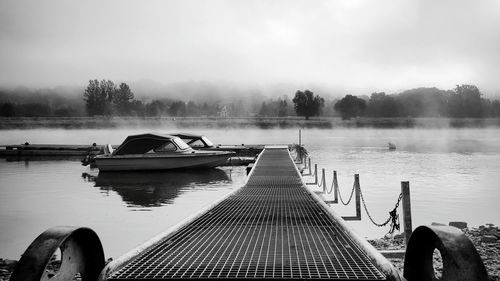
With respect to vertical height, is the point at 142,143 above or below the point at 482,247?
above

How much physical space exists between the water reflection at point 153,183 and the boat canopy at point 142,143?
4.71ft

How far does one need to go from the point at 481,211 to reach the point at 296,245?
44.0 feet

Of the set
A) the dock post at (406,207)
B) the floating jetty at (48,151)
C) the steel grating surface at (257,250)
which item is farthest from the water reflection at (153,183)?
the floating jetty at (48,151)

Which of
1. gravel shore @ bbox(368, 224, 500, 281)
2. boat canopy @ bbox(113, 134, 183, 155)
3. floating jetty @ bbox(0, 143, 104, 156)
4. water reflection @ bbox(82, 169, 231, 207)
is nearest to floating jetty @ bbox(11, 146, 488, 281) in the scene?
gravel shore @ bbox(368, 224, 500, 281)

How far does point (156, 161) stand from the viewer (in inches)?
1017

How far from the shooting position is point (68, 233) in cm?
352

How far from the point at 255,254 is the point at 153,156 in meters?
21.3

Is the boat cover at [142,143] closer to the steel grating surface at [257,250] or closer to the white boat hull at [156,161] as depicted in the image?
the white boat hull at [156,161]

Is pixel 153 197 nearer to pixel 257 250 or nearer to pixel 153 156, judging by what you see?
pixel 153 156

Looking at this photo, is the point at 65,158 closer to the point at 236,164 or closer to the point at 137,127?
the point at 236,164

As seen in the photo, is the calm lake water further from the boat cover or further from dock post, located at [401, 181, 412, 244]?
dock post, located at [401, 181, 412, 244]

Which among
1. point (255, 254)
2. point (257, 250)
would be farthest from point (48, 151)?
point (255, 254)

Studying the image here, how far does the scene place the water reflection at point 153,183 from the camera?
18861 mm

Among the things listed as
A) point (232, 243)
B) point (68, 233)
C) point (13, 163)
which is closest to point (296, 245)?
point (232, 243)
